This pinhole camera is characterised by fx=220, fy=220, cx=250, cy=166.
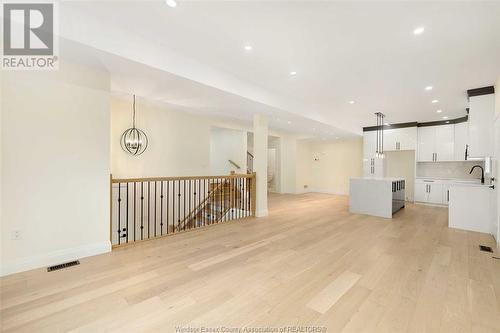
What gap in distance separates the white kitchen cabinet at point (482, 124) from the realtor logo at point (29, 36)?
23.5ft

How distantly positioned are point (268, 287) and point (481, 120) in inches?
217

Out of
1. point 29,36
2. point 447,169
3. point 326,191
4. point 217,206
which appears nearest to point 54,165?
point 29,36

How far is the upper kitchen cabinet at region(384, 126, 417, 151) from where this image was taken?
305 inches

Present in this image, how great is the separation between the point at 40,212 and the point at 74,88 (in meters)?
1.69

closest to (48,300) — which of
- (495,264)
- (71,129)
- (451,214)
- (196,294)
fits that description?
(196,294)

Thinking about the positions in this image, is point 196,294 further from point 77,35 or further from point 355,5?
point 355,5

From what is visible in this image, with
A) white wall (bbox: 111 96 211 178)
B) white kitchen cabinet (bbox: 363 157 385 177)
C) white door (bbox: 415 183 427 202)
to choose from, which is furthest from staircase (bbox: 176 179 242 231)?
white door (bbox: 415 183 427 202)

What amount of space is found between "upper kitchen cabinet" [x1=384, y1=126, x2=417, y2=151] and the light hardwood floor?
4647 millimetres

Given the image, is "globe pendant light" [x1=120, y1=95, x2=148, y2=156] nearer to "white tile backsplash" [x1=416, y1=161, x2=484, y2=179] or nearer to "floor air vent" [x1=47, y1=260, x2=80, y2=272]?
"floor air vent" [x1=47, y1=260, x2=80, y2=272]

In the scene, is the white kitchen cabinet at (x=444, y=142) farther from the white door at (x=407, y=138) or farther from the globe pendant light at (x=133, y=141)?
the globe pendant light at (x=133, y=141)

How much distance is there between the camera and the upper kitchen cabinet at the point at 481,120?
173 inches

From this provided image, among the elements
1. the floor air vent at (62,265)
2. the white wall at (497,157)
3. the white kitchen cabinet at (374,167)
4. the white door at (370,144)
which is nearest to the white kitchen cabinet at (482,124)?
the white wall at (497,157)

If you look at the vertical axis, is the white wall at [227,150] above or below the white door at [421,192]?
above

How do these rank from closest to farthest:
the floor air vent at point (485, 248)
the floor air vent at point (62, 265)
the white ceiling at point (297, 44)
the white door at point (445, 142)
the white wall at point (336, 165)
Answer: the white ceiling at point (297, 44)
the floor air vent at point (62, 265)
the floor air vent at point (485, 248)
the white door at point (445, 142)
the white wall at point (336, 165)
